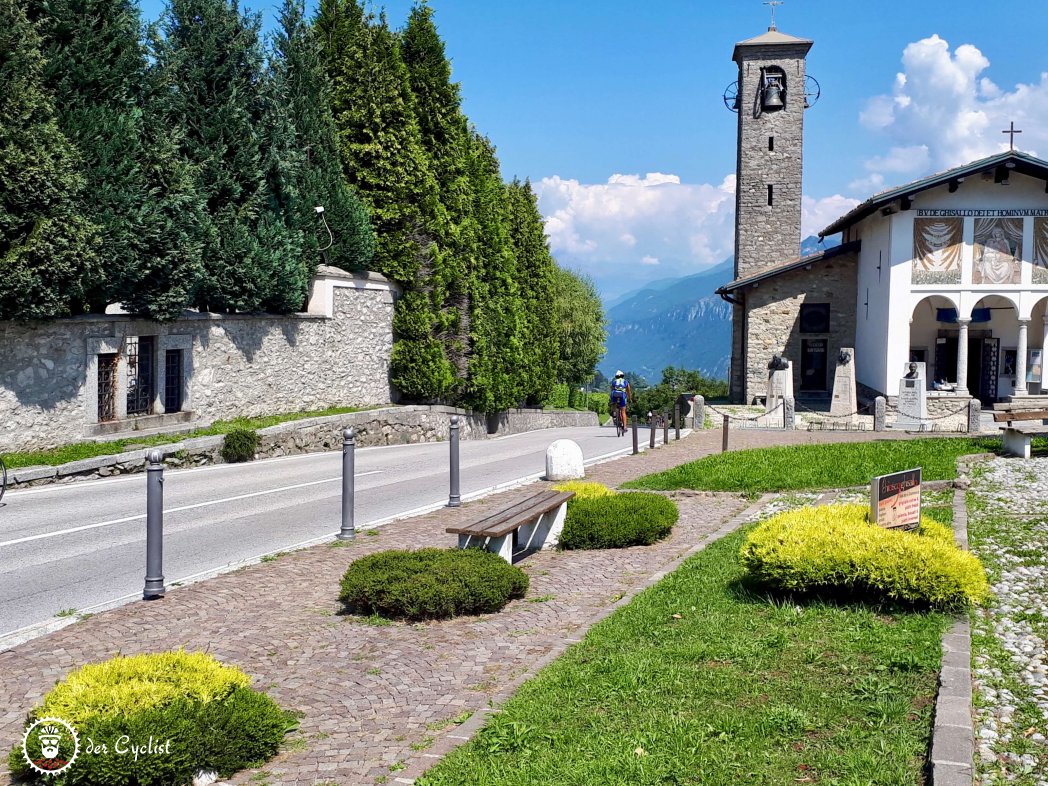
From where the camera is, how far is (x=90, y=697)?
14.9ft

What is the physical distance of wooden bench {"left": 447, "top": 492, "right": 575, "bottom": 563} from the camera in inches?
334

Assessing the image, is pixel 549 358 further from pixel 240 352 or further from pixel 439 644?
pixel 439 644

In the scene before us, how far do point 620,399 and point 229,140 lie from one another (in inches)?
518

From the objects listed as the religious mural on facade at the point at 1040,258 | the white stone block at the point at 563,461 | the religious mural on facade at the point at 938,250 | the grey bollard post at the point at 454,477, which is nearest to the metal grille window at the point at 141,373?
the grey bollard post at the point at 454,477

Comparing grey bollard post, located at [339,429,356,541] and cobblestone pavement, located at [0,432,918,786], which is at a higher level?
grey bollard post, located at [339,429,356,541]

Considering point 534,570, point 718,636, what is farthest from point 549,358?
point 718,636

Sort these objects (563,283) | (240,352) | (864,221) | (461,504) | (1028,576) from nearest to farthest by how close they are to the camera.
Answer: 1. (1028,576)
2. (461,504)
3. (240,352)
4. (864,221)
5. (563,283)

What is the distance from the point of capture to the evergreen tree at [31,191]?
48.1 ft

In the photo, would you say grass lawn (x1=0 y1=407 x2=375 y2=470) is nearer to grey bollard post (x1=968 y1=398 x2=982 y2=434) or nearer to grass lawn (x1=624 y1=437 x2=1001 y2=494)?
grass lawn (x1=624 y1=437 x2=1001 y2=494)

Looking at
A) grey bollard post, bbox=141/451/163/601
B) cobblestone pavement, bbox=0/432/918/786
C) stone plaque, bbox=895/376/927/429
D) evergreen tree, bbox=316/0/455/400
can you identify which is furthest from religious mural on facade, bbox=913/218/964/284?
grey bollard post, bbox=141/451/163/601

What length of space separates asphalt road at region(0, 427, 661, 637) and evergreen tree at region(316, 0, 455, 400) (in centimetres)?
785

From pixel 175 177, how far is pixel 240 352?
15.5 feet

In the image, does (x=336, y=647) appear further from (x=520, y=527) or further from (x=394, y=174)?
(x=394, y=174)

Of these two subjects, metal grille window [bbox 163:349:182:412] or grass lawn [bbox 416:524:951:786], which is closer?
grass lawn [bbox 416:524:951:786]
